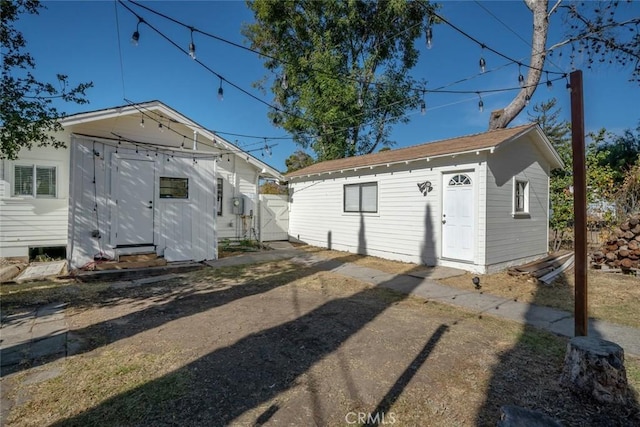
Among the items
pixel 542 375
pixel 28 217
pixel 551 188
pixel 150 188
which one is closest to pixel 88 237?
pixel 150 188

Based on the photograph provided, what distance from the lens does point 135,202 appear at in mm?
7812

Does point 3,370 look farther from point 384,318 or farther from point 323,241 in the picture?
point 323,241

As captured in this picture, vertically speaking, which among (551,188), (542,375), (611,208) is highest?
(551,188)

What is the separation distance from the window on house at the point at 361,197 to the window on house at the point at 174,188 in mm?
5132

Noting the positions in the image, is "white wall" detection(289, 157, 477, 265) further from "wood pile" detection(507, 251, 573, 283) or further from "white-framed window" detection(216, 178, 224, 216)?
"white-framed window" detection(216, 178, 224, 216)

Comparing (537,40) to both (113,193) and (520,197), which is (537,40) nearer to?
(520,197)

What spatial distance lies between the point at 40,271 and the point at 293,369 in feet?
24.3

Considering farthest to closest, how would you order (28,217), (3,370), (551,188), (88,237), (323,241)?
(323,241) < (551,188) < (28,217) < (88,237) < (3,370)

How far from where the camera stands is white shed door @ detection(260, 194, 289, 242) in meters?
13.4

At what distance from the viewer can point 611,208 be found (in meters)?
10.7

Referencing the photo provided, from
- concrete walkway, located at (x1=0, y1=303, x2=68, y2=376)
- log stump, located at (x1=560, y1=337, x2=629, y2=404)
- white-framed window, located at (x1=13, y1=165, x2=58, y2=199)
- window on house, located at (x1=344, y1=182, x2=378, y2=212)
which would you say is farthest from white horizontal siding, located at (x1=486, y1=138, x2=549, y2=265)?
white-framed window, located at (x1=13, y1=165, x2=58, y2=199)

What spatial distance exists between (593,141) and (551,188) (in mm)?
2523

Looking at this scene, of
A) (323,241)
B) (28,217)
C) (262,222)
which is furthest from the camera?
(262,222)
